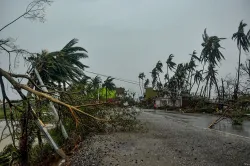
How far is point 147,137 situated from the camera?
11297 mm

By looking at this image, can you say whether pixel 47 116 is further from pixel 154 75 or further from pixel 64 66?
pixel 154 75

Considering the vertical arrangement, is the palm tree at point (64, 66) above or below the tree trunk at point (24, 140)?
above

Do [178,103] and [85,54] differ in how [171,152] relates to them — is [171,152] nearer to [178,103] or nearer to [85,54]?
[85,54]

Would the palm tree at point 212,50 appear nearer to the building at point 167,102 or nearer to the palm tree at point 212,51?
the palm tree at point 212,51

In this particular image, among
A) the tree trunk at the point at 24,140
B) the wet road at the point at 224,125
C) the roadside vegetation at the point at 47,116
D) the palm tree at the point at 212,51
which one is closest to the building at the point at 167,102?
the palm tree at the point at 212,51

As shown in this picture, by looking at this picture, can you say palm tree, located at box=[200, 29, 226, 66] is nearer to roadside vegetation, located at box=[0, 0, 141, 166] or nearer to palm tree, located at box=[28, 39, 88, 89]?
palm tree, located at box=[28, 39, 88, 89]

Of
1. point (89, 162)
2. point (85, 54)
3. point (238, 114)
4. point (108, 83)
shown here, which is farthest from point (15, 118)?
point (108, 83)

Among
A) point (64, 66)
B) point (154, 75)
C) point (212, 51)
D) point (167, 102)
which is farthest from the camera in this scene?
point (154, 75)

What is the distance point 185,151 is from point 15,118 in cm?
540

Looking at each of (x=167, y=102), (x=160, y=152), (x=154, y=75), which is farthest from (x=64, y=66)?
(x=154, y=75)

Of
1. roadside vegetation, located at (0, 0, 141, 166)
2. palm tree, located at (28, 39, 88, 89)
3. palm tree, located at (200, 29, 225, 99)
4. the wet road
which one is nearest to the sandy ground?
roadside vegetation, located at (0, 0, 141, 166)

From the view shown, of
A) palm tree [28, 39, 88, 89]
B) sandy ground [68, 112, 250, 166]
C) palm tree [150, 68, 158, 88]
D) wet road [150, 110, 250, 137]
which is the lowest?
sandy ground [68, 112, 250, 166]

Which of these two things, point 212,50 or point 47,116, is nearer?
point 47,116

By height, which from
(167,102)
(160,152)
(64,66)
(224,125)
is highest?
(64,66)
